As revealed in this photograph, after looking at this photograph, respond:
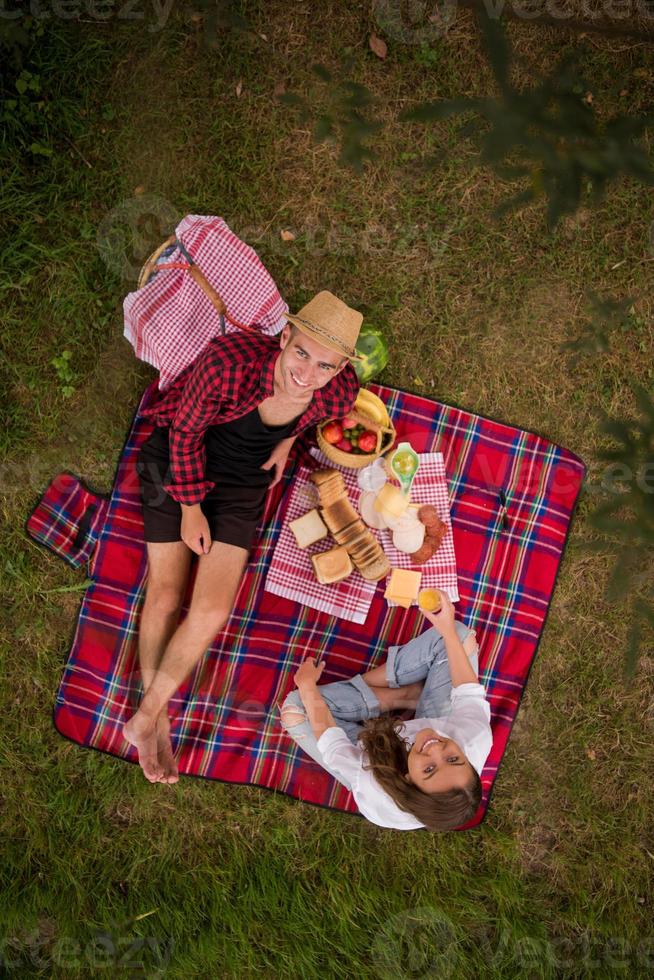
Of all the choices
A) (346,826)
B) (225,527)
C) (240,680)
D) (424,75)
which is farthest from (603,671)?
(424,75)

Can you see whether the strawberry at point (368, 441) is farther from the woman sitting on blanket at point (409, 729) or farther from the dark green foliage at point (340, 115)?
the dark green foliage at point (340, 115)

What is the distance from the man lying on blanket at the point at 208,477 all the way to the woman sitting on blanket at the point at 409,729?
0.73 m

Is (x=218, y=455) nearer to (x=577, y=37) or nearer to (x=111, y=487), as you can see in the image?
(x=111, y=487)

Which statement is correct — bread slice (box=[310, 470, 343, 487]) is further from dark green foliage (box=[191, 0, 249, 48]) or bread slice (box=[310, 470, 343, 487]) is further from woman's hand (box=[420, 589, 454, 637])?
dark green foliage (box=[191, 0, 249, 48])

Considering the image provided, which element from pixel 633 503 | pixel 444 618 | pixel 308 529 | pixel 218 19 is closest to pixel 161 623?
pixel 308 529

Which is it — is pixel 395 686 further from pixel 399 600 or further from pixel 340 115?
pixel 340 115

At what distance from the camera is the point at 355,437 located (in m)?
4.02

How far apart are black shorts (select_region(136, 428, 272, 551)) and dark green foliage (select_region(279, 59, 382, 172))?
2.22 m

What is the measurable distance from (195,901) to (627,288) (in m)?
4.88

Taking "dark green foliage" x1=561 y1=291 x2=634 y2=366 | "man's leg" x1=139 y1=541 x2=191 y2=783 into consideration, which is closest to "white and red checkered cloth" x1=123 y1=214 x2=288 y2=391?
"man's leg" x1=139 y1=541 x2=191 y2=783

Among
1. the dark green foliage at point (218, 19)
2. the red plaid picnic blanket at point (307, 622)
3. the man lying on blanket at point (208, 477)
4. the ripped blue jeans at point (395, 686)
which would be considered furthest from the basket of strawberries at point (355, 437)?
the dark green foliage at point (218, 19)

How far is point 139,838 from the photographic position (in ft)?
14.0

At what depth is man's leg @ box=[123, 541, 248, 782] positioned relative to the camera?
3.82 meters

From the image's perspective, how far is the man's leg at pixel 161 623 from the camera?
155 inches
